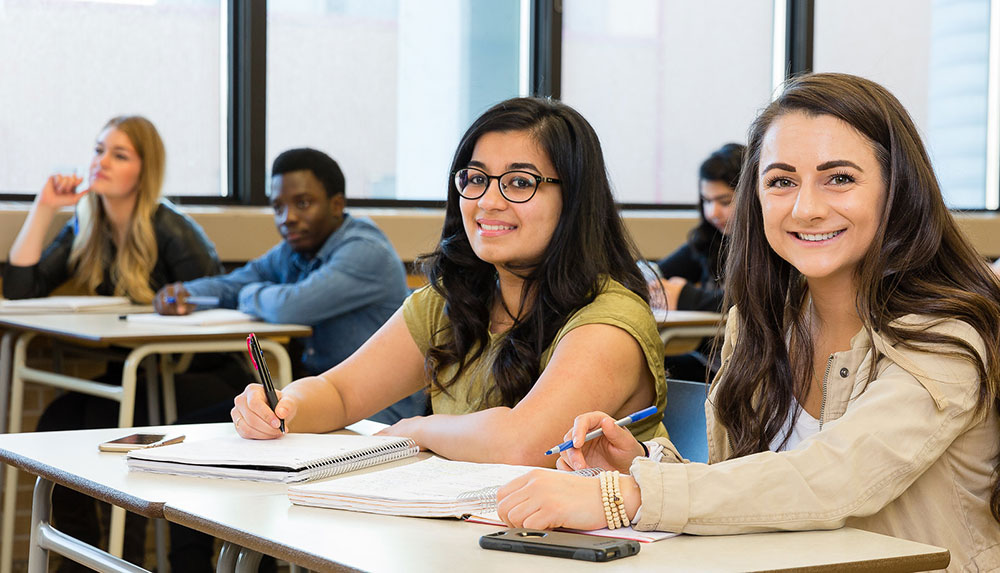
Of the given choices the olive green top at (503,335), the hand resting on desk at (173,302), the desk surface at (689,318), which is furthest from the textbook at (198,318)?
the desk surface at (689,318)

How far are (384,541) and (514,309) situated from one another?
0.93m

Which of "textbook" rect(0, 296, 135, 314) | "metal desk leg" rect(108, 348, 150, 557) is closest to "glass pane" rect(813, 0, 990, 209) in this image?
"textbook" rect(0, 296, 135, 314)

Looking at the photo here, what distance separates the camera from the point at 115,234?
3.91 metres

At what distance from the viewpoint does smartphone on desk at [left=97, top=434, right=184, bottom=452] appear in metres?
1.67

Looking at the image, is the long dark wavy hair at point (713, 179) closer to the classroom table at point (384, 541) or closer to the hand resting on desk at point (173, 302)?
the hand resting on desk at point (173, 302)

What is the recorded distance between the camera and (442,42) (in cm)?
482

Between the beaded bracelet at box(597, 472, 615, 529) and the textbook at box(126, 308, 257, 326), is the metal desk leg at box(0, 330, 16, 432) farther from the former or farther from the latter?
the beaded bracelet at box(597, 472, 615, 529)

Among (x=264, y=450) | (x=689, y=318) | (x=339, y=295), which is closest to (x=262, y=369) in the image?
(x=264, y=450)

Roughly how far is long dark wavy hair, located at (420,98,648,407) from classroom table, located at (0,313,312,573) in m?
1.22

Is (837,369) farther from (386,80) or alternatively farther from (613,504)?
(386,80)

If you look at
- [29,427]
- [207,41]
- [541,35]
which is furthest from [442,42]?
[29,427]

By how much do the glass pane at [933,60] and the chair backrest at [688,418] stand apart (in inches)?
160

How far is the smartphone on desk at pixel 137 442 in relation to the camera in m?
1.67

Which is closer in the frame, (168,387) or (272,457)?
(272,457)
